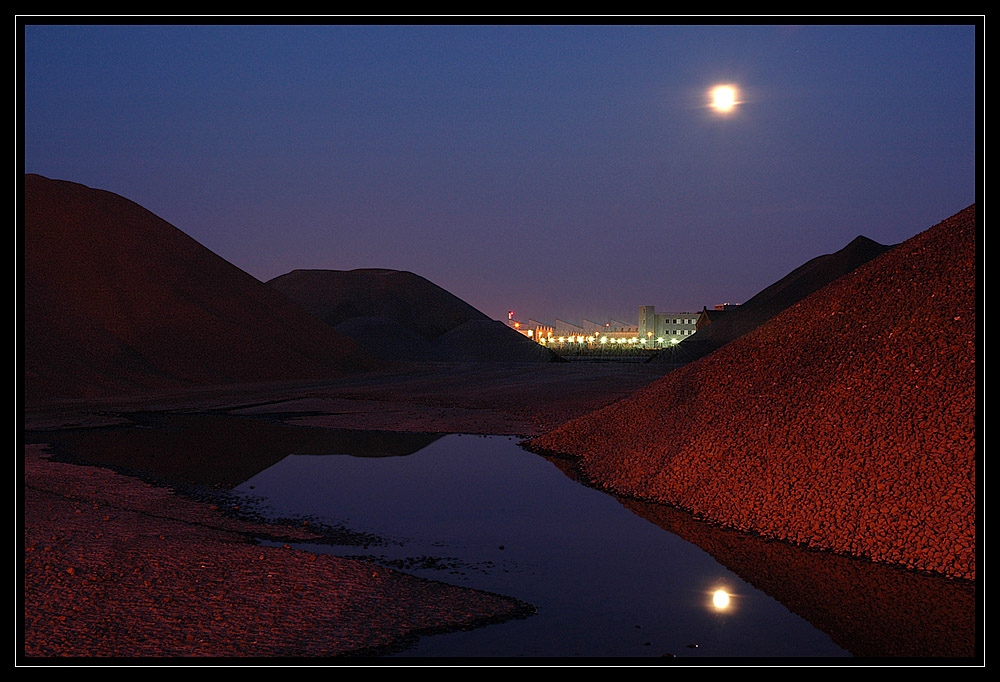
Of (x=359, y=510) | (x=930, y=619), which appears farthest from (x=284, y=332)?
(x=930, y=619)

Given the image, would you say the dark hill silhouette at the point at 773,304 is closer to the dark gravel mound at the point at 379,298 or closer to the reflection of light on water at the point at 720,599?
the reflection of light on water at the point at 720,599

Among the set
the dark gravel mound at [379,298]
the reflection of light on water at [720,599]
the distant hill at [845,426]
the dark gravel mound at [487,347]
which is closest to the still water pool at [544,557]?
the reflection of light on water at [720,599]

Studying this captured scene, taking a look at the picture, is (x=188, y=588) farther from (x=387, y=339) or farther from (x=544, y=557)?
(x=387, y=339)

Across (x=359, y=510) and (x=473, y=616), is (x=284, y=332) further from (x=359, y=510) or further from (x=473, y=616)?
(x=473, y=616)

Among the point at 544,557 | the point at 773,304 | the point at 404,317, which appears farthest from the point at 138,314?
the point at 404,317

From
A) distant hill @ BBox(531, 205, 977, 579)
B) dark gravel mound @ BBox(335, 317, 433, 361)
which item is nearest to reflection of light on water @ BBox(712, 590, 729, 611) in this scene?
distant hill @ BBox(531, 205, 977, 579)

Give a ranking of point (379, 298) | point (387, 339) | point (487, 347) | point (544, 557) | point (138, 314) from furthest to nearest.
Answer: point (379, 298), point (487, 347), point (387, 339), point (138, 314), point (544, 557)

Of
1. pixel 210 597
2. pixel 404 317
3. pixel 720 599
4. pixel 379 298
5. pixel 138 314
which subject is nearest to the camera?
pixel 210 597
